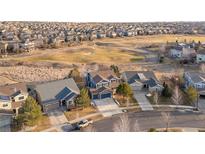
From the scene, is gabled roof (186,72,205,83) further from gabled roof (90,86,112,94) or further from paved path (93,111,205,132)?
gabled roof (90,86,112,94)

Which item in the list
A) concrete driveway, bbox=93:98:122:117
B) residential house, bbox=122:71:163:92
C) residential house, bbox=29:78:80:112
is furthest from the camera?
residential house, bbox=122:71:163:92

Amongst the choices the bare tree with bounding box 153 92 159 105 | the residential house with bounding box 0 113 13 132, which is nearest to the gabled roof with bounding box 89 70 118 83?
the bare tree with bounding box 153 92 159 105

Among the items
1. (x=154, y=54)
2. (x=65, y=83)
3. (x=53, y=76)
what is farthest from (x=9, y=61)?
(x=154, y=54)

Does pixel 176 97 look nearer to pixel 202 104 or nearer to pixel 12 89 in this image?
pixel 202 104

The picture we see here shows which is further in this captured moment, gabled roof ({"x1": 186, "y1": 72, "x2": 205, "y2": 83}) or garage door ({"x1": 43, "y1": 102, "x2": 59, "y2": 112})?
gabled roof ({"x1": 186, "y1": 72, "x2": 205, "y2": 83})

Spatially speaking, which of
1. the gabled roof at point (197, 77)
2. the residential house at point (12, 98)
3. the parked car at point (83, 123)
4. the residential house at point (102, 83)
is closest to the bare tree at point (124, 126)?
the parked car at point (83, 123)

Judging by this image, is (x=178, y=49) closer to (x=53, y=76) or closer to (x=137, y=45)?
(x=137, y=45)
